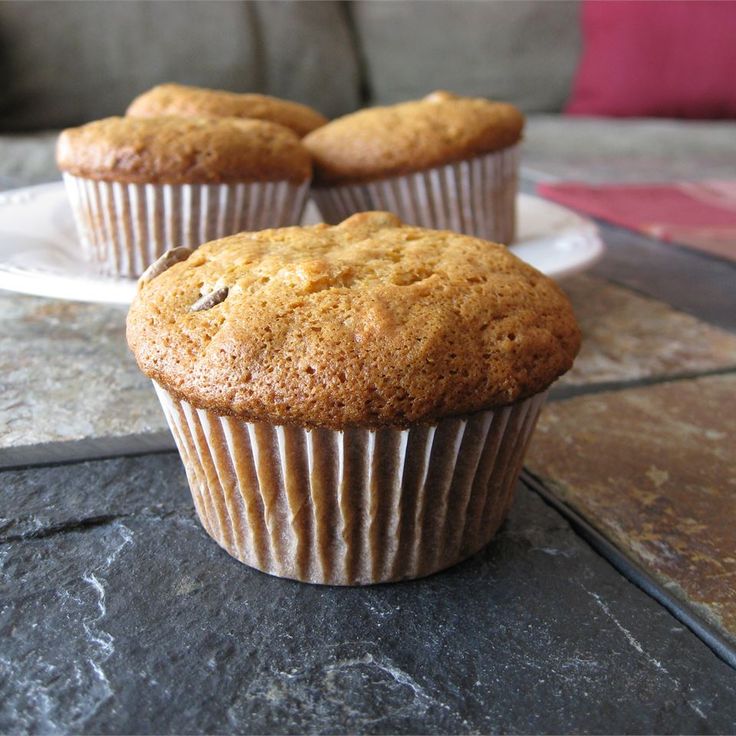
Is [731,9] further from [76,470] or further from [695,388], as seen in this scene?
[76,470]

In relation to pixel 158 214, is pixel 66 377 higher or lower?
lower

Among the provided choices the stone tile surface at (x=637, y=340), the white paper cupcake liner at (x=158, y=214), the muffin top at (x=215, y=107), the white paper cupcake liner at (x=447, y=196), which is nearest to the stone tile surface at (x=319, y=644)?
the stone tile surface at (x=637, y=340)

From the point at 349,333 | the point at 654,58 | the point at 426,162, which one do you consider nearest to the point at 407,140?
the point at 426,162

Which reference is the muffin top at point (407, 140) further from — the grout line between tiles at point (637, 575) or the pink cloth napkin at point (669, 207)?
the pink cloth napkin at point (669, 207)

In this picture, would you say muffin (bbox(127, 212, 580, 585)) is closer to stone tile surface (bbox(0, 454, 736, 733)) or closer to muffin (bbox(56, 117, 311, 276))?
stone tile surface (bbox(0, 454, 736, 733))

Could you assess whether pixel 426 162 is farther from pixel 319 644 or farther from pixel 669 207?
pixel 669 207

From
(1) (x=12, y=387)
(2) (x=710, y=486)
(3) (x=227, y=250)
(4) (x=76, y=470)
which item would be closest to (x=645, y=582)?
(2) (x=710, y=486)
